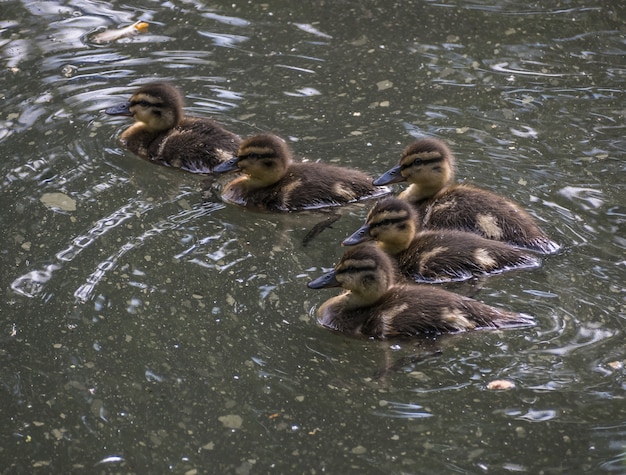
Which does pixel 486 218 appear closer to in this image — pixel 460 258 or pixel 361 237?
pixel 460 258

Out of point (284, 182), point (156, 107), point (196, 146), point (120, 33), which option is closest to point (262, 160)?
point (284, 182)

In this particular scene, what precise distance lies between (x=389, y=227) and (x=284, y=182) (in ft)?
2.86

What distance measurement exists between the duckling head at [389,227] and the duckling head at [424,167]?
37cm

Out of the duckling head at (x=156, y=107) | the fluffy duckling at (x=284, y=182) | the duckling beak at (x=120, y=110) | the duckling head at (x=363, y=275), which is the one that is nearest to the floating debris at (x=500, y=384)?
the duckling head at (x=363, y=275)

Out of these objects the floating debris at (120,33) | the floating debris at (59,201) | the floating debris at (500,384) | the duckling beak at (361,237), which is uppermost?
the floating debris at (120,33)

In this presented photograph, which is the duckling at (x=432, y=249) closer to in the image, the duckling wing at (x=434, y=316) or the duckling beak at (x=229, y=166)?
the duckling wing at (x=434, y=316)

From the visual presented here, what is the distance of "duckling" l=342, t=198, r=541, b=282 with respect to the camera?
15.4 feet

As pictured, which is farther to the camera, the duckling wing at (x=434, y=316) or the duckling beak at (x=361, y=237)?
the duckling beak at (x=361, y=237)

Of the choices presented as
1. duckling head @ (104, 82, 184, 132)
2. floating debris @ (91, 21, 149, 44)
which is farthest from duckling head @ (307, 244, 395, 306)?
floating debris @ (91, 21, 149, 44)

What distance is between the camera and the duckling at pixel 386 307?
4.25m

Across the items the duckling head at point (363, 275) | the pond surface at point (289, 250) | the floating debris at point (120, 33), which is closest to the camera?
the pond surface at point (289, 250)

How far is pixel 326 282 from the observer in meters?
4.44

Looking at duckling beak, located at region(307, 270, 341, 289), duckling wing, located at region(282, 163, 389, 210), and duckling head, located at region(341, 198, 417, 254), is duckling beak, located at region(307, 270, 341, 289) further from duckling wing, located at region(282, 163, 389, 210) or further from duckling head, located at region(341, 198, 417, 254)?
duckling wing, located at region(282, 163, 389, 210)

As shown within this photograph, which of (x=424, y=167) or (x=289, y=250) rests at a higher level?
(x=424, y=167)
